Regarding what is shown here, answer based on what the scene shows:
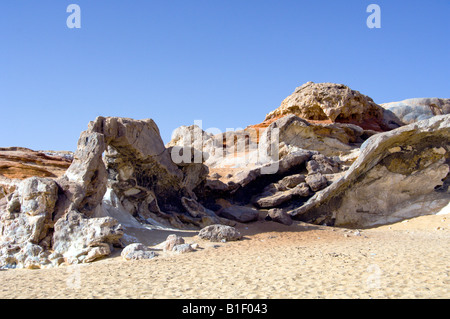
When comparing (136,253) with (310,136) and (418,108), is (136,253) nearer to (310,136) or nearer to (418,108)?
(310,136)

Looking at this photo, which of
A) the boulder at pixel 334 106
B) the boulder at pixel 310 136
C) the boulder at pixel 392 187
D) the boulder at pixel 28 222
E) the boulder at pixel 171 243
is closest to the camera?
the boulder at pixel 28 222

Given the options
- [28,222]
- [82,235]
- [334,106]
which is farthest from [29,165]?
[334,106]

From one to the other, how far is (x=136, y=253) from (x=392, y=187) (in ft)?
25.7

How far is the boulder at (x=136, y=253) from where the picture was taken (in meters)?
6.41

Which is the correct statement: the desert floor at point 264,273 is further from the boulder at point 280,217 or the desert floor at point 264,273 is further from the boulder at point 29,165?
the boulder at point 29,165

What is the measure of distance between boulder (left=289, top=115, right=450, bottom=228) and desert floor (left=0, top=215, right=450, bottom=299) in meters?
2.61

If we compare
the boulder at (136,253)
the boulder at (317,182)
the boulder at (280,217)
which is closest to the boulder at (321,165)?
the boulder at (317,182)

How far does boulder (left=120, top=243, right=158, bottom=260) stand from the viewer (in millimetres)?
6410

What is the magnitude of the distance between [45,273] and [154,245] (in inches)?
84.5

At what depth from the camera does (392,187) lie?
11008 millimetres

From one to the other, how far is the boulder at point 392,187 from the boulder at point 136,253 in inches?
196

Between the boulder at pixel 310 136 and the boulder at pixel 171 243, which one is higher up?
the boulder at pixel 310 136
